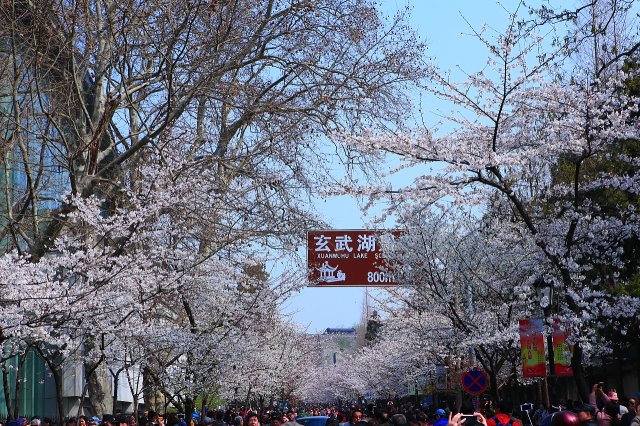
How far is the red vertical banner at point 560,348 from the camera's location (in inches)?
649

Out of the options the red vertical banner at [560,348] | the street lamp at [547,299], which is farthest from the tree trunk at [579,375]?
the street lamp at [547,299]

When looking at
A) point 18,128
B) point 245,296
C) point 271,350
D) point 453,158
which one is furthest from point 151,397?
point 271,350

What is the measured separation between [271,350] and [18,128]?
34485 millimetres

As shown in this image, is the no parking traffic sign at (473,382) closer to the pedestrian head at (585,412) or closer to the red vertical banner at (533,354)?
the red vertical banner at (533,354)

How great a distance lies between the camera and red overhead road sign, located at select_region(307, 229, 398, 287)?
27.4 metres

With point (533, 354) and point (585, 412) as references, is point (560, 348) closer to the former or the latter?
point (533, 354)

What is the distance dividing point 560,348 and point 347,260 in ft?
27.7

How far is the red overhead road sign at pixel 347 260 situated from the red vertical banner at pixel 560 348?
5823mm

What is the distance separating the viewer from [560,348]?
21.3m

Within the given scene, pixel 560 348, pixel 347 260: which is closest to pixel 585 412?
pixel 560 348

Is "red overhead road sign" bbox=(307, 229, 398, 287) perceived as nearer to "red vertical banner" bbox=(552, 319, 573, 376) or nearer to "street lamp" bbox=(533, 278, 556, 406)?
"red vertical banner" bbox=(552, 319, 573, 376)

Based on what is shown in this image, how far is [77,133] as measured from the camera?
1666cm

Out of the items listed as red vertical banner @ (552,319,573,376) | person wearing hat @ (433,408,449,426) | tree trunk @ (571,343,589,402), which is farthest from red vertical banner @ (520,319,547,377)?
tree trunk @ (571,343,589,402)

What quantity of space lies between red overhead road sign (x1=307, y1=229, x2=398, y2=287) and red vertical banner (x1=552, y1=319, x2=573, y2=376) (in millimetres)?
5823
